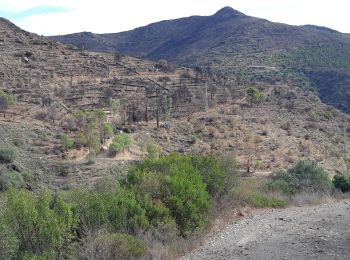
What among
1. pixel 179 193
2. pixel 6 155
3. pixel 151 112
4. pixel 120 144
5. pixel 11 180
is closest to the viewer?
pixel 179 193

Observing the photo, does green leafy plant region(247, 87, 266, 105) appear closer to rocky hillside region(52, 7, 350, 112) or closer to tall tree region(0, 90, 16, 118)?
rocky hillside region(52, 7, 350, 112)

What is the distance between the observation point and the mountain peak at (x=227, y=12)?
411ft

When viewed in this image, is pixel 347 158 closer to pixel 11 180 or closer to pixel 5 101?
pixel 11 180

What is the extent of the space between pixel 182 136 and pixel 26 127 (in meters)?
13.5

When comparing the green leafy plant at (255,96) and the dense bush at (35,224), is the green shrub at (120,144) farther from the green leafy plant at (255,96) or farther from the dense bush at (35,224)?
the dense bush at (35,224)

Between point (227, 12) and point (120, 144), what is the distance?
99.9 m

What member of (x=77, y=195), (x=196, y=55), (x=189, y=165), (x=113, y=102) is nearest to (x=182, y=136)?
(x=113, y=102)

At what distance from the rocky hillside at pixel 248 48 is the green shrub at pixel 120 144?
28.5m

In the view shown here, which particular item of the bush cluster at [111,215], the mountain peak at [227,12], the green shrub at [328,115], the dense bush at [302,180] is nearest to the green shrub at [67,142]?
the dense bush at [302,180]

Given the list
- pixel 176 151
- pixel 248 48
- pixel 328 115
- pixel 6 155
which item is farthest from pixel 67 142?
pixel 248 48

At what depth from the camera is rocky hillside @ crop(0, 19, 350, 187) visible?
37031 mm

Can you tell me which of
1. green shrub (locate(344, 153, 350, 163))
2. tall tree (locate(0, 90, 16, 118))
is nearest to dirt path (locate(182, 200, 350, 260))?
green shrub (locate(344, 153, 350, 163))

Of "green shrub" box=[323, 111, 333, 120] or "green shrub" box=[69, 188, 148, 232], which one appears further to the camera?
"green shrub" box=[323, 111, 333, 120]

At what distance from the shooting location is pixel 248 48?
305 ft
